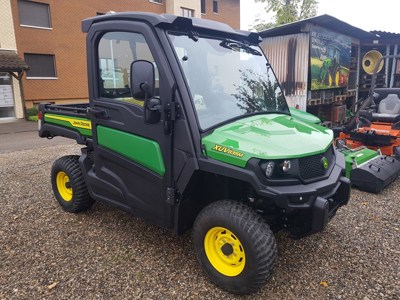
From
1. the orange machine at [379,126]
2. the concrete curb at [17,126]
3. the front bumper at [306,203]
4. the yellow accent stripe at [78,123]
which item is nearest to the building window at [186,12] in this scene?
the concrete curb at [17,126]

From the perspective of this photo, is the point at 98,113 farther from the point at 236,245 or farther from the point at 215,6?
the point at 215,6

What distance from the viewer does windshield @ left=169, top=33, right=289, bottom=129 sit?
2.89 m

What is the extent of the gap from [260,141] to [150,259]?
5.40 ft

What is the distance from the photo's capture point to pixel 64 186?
4.59 m

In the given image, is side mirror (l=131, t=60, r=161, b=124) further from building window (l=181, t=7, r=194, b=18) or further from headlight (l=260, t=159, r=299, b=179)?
building window (l=181, t=7, r=194, b=18)

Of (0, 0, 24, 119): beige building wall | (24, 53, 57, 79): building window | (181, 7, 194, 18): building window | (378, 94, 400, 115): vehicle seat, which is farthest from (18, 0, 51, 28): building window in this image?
(378, 94, 400, 115): vehicle seat

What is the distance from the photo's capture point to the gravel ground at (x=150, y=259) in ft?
9.29

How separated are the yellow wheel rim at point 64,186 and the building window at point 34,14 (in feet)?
49.6

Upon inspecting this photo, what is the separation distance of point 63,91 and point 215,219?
1758 cm

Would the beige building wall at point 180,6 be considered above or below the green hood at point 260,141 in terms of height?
above

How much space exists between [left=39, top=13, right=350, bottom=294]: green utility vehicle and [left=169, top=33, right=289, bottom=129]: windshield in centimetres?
1

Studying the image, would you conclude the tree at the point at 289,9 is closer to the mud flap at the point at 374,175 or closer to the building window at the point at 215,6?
the building window at the point at 215,6

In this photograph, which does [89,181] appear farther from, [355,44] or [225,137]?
[355,44]

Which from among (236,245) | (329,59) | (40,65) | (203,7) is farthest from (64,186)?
(203,7)
